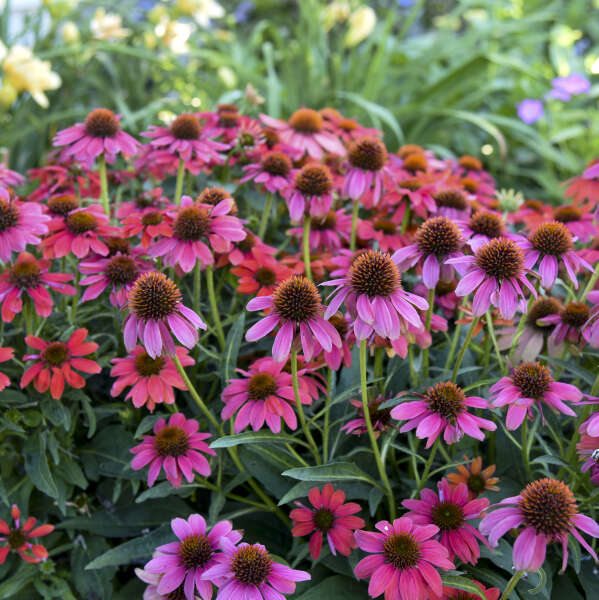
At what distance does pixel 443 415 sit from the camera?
0.83 m

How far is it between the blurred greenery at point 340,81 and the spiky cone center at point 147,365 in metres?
1.40

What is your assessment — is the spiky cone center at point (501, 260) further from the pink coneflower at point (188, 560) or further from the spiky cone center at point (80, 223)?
the spiky cone center at point (80, 223)

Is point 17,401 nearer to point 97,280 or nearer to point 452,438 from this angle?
point 97,280

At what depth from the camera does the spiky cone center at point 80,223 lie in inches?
41.1

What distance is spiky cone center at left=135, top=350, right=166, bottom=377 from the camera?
3.14 ft

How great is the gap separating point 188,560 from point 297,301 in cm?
37

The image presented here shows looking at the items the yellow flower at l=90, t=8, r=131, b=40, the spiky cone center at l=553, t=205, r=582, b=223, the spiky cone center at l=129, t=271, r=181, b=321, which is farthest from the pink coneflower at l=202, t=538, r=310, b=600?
the yellow flower at l=90, t=8, r=131, b=40

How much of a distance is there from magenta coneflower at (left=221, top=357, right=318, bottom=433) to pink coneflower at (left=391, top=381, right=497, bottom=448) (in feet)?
0.50

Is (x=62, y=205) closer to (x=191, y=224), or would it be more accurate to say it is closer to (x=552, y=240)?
(x=191, y=224)

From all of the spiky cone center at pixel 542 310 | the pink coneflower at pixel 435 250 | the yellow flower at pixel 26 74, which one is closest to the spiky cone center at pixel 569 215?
the spiky cone center at pixel 542 310

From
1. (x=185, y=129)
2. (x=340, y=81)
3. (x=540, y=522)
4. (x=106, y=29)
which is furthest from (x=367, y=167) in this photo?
(x=106, y=29)

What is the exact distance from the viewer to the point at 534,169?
2908 mm

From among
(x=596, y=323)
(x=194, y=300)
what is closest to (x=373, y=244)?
(x=194, y=300)

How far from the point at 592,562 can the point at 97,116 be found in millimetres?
1196
